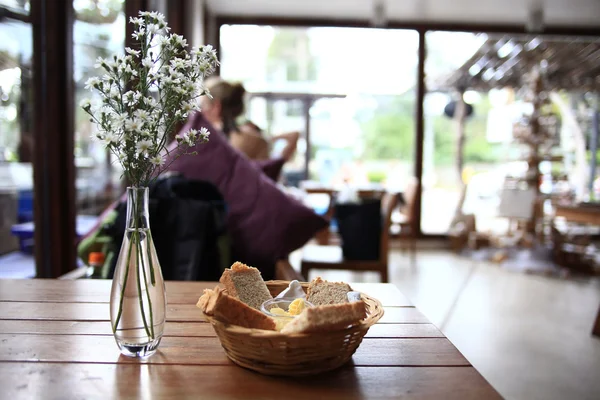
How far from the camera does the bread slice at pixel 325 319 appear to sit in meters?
0.73

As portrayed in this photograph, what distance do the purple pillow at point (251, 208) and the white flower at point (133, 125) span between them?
108 centimetres

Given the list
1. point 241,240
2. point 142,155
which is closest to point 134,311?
point 142,155

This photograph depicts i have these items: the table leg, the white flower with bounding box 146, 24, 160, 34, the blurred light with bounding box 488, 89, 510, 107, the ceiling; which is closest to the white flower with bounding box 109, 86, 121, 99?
the white flower with bounding box 146, 24, 160, 34

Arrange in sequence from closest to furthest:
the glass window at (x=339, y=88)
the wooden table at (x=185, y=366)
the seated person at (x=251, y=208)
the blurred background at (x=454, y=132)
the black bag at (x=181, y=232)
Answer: the wooden table at (x=185, y=366) < the black bag at (x=181, y=232) < the seated person at (x=251, y=208) < the blurred background at (x=454, y=132) < the glass window at (x=339, y=88)

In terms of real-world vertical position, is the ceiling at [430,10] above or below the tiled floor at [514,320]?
above

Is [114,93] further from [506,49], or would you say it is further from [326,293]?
[506,49]

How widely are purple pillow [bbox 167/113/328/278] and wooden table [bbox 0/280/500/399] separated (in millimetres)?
727

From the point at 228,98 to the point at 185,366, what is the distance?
2.54m

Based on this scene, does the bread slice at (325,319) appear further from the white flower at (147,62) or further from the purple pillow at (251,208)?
the purple pillow at (251,208)

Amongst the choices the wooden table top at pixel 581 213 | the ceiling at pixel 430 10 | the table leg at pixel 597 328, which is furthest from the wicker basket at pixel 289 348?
the ceiling at pixel 430 10

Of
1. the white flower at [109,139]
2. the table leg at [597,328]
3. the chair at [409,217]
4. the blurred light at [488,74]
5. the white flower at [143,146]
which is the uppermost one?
the blurred light at [488,74]

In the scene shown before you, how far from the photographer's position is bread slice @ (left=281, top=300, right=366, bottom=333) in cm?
73

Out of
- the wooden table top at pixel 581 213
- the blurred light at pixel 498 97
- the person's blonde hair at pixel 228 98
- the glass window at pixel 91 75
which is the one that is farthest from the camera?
the blurred light at pixel 498 97

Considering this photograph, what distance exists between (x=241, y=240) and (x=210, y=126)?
0.45m
